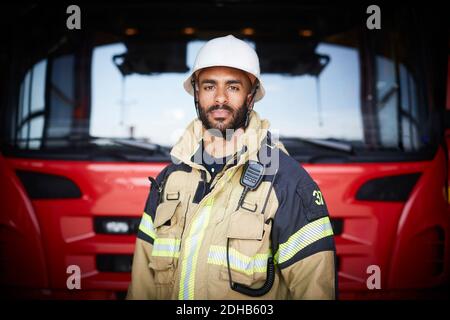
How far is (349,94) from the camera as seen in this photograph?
10.2 feet

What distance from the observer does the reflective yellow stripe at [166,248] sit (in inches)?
78.4

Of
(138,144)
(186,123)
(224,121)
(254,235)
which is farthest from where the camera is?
(186,123)

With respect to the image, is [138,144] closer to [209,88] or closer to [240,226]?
[209,88]

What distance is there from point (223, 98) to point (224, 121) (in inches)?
3.8

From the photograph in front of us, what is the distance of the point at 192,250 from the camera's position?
1.87 m

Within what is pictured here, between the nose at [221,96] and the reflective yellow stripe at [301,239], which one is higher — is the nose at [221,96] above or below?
above

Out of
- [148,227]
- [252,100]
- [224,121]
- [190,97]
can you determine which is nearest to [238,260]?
[148,227]

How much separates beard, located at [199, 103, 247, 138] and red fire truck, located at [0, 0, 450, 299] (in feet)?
2.34

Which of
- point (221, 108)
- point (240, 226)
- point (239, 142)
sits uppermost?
point (221, 108)

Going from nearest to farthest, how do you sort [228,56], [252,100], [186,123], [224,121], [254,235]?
[254,235] < [224,121] < [228,56] < [252,100] < [186,123]

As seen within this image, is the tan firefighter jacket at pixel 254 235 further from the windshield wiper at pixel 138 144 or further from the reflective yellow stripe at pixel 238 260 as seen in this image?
the windshield wiper at pixel 138 144

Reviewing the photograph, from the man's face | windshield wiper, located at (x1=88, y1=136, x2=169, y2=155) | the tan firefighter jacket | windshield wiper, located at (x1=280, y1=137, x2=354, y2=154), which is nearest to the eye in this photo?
the man's face

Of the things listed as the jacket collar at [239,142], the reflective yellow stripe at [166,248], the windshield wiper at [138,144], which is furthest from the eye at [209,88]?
the windshield wiper at [138,144]
